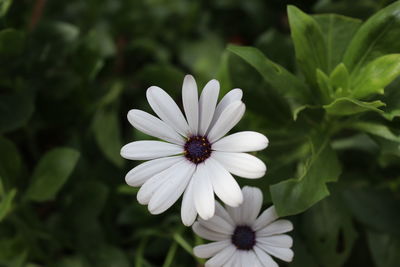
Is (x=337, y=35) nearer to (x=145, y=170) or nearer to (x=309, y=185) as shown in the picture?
(x=309, y=185)

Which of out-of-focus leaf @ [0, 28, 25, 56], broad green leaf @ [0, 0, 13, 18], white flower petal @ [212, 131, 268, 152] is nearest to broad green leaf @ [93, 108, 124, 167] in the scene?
out-of-focus leaf @ [0, 28, 25, 56]

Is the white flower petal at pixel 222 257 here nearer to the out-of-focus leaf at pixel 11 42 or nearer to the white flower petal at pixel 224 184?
the white flower petal at pixel 224 184

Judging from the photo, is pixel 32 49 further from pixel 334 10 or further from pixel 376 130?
pixel 376 130

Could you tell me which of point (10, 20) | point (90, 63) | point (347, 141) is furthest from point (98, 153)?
point (347, 141)

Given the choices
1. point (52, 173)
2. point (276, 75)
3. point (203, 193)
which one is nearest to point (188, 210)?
point (203, 193)

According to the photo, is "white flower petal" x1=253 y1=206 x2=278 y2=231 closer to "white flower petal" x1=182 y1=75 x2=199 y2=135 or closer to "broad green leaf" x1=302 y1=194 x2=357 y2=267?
"white flower petal" x1=182 y1=75 x2=199 y2=135

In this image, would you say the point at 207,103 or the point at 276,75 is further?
the point at 276,75
